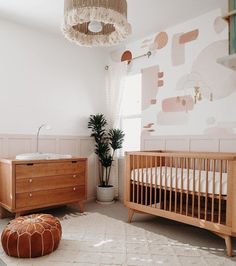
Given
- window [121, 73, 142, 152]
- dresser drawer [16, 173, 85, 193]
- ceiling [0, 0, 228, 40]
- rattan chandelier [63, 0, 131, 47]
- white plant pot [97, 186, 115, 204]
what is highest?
ceiling [0, 0, 228, 40]

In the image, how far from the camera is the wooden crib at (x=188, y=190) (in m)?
2.08

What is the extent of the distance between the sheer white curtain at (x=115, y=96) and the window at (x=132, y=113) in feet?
0.32

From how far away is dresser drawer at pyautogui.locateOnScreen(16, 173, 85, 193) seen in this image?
275 centimetres

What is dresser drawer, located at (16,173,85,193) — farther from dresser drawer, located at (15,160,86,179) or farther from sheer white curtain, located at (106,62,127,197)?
sheer white curtain, located at (106,62,127,197)

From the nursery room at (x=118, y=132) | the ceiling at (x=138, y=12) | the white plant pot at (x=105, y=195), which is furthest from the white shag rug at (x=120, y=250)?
the ceiling at (x=138, y=12)

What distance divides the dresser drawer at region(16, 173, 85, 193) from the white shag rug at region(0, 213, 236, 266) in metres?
0.47

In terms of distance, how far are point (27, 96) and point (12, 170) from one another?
1092 mm

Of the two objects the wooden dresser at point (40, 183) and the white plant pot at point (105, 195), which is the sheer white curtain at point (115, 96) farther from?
the wooden dresser at point (40, 183)

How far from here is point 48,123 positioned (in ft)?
11.7

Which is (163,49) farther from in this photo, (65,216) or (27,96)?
(65,216)

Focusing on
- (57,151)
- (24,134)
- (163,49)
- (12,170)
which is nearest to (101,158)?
(57,151)

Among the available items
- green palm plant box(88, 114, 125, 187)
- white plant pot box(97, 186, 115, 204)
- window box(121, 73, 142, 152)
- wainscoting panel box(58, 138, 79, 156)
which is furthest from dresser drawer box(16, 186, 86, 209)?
window box(121, 73, 142, 152)

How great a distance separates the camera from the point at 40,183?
2873mm

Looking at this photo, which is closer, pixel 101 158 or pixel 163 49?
pixel 163 49
